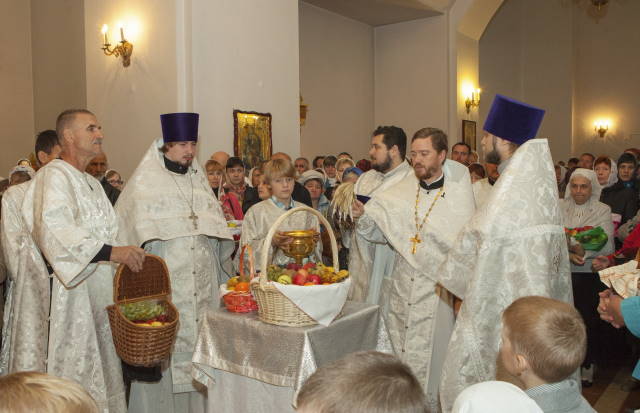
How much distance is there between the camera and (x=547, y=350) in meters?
2.21

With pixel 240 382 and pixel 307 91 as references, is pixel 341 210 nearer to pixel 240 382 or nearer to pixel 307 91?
pixel 240 382

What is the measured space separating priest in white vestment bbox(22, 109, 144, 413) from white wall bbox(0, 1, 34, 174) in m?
9.87

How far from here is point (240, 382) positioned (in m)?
3.46

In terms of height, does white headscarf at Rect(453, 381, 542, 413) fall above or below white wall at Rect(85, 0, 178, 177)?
below

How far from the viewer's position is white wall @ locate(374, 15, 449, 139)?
14.6 metres

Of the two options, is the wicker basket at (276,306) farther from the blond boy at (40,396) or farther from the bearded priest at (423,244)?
the blond boy at (40,396)

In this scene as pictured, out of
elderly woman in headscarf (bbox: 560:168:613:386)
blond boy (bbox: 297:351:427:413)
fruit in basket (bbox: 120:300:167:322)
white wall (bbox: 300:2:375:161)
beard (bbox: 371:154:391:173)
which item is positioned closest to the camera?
blond boy (bbox: 297:351:427:413)

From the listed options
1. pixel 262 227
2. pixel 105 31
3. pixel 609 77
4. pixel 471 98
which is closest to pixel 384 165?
pixel 262 227

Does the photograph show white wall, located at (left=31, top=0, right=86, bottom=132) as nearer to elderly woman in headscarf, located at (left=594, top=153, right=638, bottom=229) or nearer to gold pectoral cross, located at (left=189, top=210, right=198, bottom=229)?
gold pectoral cross, located at (left=189, top=210, right=198, bottom=229)

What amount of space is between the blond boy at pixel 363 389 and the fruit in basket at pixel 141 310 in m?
2.48

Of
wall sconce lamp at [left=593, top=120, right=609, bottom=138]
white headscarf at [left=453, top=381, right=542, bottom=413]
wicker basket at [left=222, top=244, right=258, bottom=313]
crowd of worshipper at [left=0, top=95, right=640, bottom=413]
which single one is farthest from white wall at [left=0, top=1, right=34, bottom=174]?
wall sconce lamp at [left=593, top=120, right=609, bottom=138]

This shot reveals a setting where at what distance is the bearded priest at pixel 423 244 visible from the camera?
169 inches

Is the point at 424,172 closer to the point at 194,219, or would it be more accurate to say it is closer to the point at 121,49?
the point at 194,219

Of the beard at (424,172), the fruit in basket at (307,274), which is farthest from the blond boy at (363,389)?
the beard at (424,172)
